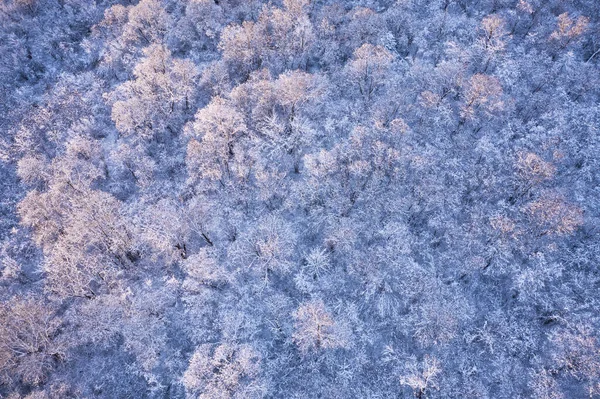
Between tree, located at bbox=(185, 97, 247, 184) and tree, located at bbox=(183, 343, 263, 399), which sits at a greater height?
tree, located at bbox=(185, 97, 247, 184)

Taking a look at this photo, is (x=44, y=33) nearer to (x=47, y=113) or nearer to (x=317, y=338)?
(x=47, y=113)

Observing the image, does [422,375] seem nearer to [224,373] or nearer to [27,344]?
[224,373]

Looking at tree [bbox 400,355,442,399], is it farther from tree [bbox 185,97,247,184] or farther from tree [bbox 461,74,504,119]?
tree [bbox 461,74,504,119]

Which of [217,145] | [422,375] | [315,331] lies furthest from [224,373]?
[217,145]

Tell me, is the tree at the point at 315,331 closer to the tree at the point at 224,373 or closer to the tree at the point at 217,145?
the tree at the point at 224,373

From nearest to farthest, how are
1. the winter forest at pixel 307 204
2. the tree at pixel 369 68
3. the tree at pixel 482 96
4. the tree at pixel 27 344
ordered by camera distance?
the tree at pixel 27 344 < the winter forest at pixel 307 204 < the tree at pixel 482 96 < the tree at pixel 369 68

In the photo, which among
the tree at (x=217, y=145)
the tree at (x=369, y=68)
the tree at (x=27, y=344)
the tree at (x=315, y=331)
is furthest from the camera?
the tree at (x=369, y=68)

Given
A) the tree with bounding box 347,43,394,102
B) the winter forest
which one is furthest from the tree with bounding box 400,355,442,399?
the tree with bounding box 347,43,394,102

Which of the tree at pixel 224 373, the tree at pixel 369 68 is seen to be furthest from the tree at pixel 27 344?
the tree at pixel 369 68

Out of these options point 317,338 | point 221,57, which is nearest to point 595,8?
point 221,57
